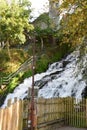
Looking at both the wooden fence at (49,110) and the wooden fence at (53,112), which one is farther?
the wooden fence at (49,110)

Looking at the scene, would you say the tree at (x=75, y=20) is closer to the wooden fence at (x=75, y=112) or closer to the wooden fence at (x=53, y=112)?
the wooden fence at (x=53, y=112)

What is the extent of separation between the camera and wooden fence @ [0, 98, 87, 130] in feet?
55.7

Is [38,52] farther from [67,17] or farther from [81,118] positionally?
[67,17]

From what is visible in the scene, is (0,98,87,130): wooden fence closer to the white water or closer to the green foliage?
the white water

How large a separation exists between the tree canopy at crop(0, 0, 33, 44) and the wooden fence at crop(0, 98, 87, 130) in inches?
990

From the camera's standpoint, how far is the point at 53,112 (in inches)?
922

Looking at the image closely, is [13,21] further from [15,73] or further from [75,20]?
[75,20]

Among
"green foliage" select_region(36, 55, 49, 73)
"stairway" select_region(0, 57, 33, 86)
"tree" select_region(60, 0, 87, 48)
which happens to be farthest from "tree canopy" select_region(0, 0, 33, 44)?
"tree" select_region(60, 0, 87, 48)

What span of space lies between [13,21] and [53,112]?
88.9 feet

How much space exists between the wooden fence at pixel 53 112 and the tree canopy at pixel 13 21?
25143 millimetres

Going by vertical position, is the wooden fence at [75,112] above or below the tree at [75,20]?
below

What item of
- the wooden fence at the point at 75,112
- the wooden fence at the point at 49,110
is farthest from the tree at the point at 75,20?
the wooden fence at the point at 75,112

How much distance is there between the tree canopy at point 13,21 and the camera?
161 ft

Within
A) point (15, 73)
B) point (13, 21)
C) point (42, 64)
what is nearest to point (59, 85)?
point (15, 73)
